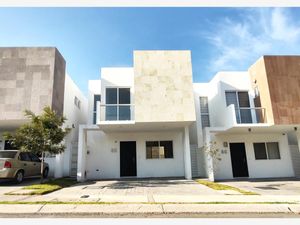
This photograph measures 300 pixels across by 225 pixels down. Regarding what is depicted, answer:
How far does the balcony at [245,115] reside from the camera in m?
12.4

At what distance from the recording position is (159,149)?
14.4 metres

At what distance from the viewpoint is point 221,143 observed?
47.7 feet

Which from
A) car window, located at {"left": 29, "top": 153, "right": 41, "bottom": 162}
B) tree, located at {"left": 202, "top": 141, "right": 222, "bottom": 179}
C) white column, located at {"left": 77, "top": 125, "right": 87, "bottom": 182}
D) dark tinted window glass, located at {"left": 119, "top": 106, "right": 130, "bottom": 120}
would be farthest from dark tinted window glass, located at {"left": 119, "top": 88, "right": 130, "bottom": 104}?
car window, located at {"left": 29, "top": 153, "right": 41, "bottom": 162}

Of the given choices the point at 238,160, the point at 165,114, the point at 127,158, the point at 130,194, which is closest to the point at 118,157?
the point at 127,158

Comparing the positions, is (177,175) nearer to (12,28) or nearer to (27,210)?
(27,210)

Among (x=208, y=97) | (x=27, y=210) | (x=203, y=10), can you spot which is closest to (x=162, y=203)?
(x=27, y=210)

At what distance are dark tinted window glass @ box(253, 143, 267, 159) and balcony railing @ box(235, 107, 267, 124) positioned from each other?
284 centimetres

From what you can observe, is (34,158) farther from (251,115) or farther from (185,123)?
(251,115)

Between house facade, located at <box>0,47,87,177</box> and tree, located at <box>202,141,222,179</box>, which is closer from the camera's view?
house facade, located at <box>0,47,87,177</box>

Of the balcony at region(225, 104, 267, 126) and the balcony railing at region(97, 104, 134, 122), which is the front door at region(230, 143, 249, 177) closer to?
the balcony at region(225, 104, 267, 126)

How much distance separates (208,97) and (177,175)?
21.3ft

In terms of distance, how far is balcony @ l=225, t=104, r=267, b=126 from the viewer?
12.4 m

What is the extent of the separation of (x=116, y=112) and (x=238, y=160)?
346 inches

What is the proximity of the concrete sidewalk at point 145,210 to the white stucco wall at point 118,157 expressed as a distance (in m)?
8.62
